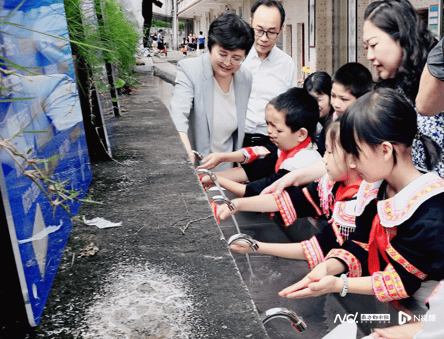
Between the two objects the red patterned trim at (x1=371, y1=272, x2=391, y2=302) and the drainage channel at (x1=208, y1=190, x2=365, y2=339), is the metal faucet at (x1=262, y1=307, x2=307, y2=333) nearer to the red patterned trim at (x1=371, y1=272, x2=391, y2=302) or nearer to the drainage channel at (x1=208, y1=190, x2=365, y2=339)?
the drainage channel at (x1=208, y1=190, x2=365, y2=339)

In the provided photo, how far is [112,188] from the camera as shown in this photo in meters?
1.56

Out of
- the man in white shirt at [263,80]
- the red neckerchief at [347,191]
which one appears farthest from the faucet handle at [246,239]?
the man in white shirt at [263,80]

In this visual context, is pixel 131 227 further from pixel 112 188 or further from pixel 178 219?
pixel 112 188

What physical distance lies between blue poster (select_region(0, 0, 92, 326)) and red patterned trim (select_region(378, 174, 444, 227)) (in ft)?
3.18

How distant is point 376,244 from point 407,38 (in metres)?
0.93

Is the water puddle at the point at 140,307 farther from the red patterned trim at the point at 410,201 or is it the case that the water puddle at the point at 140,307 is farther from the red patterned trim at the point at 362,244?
the red patterned trim at the point at 362,244

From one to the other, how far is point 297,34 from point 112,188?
42.3 feet

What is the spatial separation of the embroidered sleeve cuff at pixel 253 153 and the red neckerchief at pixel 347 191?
0.81 metres

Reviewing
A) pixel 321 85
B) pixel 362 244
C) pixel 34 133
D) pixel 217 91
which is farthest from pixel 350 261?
pixel 321 85

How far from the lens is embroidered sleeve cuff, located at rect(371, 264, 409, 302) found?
1.43 metres

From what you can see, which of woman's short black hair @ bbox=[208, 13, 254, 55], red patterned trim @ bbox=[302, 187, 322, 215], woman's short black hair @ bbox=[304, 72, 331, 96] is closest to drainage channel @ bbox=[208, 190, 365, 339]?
red patterned trim @ bbox=[302, 187, 322, 215]

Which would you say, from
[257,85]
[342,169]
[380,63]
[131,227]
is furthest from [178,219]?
[257,85]

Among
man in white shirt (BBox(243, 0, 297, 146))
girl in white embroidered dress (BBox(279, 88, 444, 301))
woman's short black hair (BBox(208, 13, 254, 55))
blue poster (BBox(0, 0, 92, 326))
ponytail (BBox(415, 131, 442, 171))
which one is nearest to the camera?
blue poster (BBox(0, 0, 92, 326))

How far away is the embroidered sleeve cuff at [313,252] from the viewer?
1.77 m
